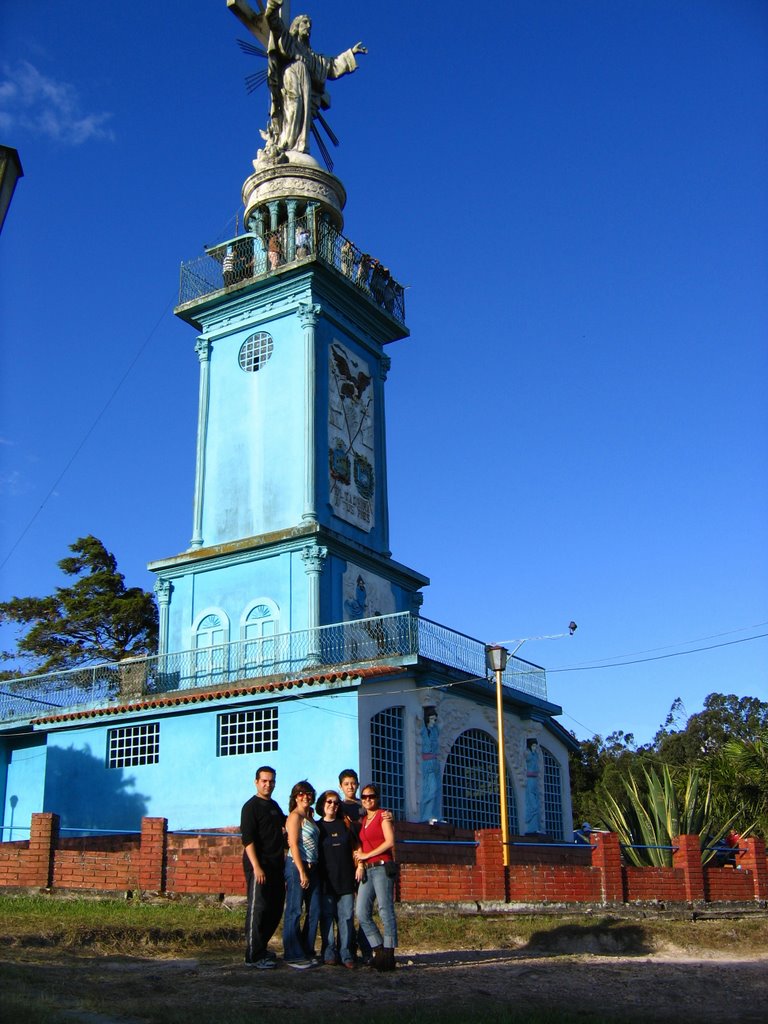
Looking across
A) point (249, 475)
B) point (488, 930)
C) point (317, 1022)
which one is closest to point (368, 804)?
point (317, 1022)

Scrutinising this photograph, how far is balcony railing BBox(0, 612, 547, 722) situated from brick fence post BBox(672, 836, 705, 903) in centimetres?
584

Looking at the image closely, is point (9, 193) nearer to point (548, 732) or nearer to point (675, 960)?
point (675, 960)

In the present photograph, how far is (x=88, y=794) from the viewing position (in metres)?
23.2

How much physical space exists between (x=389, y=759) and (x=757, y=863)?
6.46 m

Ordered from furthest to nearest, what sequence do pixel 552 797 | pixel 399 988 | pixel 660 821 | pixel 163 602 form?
1. pixel 163 602
2. pixel 552 797
3. pixel 660 821
4. pixel 399 988

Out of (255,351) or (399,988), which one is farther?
(255,351)

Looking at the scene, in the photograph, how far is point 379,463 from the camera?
27.8 m

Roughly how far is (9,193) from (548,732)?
20732 mm

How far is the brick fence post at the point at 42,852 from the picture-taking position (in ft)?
53.3

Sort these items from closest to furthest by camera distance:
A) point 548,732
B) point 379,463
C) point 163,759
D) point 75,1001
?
point 75,1001 < point 163,759 < point 548,732 < point 379,463

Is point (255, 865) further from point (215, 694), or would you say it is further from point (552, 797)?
point (552, 797)

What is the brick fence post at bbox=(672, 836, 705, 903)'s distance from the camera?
16438 millimetres

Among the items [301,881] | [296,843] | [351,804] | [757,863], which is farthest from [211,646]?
[301,881]

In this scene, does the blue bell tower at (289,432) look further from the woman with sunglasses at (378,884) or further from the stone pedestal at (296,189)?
the woman with sunglasses at (378,884)
